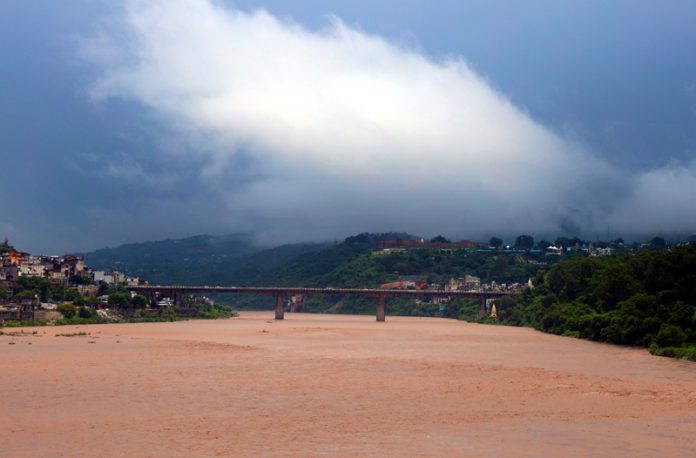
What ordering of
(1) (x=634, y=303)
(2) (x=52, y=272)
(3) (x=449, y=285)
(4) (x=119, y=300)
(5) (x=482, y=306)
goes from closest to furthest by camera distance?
(1) (x=634, y=303) → (4) (x=119, y=300) → (2) (x=52, y=272) → (5) (x=482, y=306) → (3) (x=449, y=285)

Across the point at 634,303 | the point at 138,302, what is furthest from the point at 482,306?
the point at 634,303

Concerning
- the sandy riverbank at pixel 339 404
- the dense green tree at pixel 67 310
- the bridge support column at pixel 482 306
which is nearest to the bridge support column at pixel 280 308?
the bridge support column at pixel 482 306

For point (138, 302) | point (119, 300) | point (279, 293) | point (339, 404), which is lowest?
point (339, 404)

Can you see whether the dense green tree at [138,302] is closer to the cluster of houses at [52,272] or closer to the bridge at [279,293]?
the cluster of houses at [52,272]

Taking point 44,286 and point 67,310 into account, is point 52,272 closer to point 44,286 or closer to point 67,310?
point 44,286

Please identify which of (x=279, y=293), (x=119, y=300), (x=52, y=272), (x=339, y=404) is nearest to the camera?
(x=339, y=404)

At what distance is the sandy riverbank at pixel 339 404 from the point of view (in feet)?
72.4

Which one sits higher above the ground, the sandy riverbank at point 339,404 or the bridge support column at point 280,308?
the bridge support column at point 280,308

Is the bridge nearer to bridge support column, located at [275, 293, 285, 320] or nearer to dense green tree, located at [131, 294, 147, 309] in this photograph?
bridge support column, located at [275, 293, 285, 320]

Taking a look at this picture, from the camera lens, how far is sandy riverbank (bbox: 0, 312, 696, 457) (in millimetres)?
22062

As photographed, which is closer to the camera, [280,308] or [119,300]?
[119,300]

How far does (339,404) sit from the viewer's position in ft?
96.2

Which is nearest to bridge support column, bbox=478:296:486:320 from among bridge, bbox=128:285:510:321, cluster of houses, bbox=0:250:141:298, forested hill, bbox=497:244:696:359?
bridge, bbox=128:285:510:321

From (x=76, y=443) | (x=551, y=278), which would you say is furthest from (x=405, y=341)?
(x=76, y=443)
